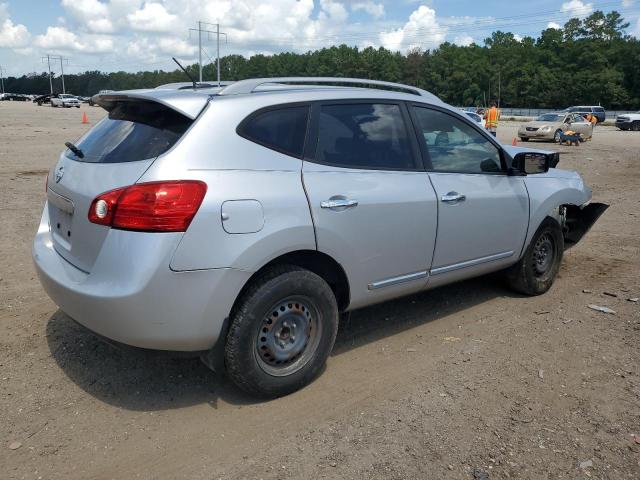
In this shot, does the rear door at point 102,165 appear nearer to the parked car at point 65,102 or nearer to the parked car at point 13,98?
the parked car at point 65,102

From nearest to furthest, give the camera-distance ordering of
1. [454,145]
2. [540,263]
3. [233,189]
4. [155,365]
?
[233,189]
[155,365]
[454,145]
[540,263]

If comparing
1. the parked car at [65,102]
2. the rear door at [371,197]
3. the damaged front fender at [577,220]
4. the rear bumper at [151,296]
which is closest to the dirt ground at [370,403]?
the rear bumper at [151,296]

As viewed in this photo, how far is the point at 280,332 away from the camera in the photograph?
11.0 ft

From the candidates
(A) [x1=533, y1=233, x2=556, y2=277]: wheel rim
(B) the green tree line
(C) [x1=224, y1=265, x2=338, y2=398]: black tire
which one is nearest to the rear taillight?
(C) [x1=224, y1=265, x2=338, y2=398]: black tire

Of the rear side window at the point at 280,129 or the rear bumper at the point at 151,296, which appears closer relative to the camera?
the rear bumper at the point at 151,296

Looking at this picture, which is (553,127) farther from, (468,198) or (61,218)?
(61,218)

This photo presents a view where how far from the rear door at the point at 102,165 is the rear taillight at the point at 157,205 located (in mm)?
95

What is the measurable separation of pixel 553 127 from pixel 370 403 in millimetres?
27022

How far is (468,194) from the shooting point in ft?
14.0

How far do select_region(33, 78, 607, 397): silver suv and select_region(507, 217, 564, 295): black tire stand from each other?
2.96 feet

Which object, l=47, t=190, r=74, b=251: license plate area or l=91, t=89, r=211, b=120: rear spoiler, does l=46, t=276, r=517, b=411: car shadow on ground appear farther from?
l=91, t=89, r=211, b=120: rear spoiler

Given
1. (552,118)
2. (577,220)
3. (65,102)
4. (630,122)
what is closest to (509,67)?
(630,122)

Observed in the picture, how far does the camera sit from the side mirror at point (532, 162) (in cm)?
475

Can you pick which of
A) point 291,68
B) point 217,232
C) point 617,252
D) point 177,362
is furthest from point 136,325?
point 291,68
